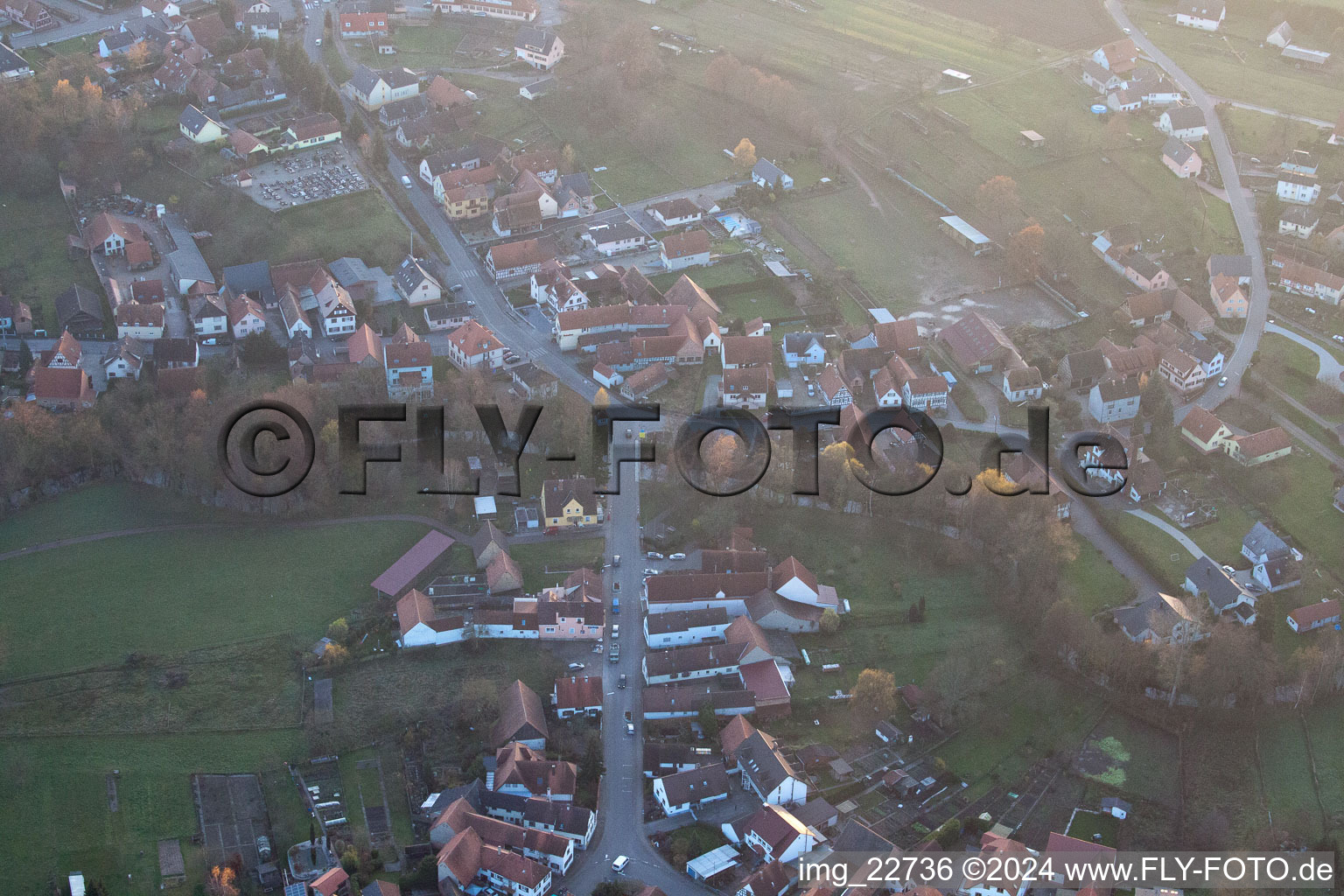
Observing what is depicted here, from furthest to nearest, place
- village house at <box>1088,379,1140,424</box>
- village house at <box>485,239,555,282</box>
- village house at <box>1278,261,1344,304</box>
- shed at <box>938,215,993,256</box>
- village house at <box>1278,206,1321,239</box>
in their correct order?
village house at <box>1278,206,1321,239</box>
shed at <box>938,215,993,256</box>
village house at <box>485,239,555,282</box>
village house at <box>1278,261,1344,304</box>
village house at <box>1088,379,1140,424</box>

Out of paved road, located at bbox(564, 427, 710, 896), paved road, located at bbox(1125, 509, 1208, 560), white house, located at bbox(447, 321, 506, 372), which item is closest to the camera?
paved road, located at bbox(564, 427, 710, 896)

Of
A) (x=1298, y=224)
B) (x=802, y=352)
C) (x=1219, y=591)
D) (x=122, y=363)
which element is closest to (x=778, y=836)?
(x=1219, y=591)

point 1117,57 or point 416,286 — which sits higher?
point 1117,57

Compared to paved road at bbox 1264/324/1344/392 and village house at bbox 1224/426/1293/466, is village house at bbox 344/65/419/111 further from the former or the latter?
village house at bbox 1224/426/1293/466

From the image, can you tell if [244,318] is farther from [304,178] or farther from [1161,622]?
[1161,622]

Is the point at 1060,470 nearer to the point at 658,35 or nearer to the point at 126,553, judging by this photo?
the point at 126,553

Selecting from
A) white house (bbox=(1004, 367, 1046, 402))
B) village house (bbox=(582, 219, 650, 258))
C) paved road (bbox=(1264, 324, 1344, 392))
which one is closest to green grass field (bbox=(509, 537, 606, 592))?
white house (bbox=(1004, 367, 1046, 402))
